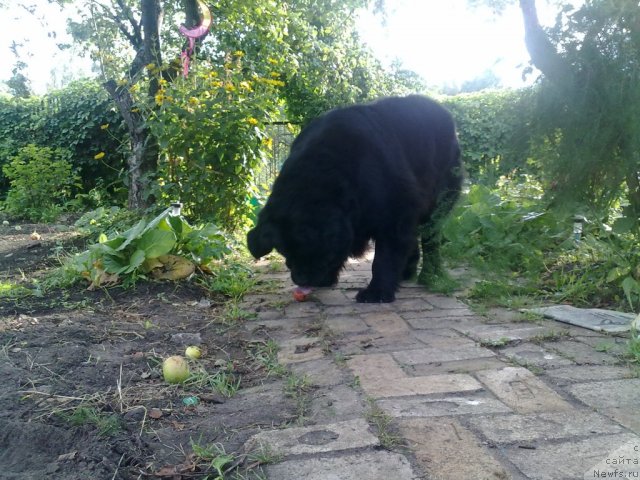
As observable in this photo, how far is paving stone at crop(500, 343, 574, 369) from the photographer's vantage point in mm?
2232

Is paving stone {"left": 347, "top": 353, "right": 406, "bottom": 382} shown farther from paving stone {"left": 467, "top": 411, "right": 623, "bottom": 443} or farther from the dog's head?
the dog's head

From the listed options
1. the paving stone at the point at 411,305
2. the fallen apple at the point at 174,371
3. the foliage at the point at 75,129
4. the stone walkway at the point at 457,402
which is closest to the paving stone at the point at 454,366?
the stone walkway at the point at 457,402

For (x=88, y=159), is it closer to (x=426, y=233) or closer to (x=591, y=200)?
(x=426, y=233)

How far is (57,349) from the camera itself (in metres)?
2.46

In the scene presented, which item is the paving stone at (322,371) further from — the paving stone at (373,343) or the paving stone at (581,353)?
the paving stone at (581,353)

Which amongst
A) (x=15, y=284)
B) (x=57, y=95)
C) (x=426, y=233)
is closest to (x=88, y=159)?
(x=57, y=95)

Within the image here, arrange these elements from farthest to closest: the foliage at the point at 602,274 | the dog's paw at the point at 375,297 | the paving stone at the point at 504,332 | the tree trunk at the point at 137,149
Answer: the tree trunk at the point at 137,149 < the dog's paw at the point at 375,297 < the foliage at the point at 602,274 < the paving stone at the point at 504,332

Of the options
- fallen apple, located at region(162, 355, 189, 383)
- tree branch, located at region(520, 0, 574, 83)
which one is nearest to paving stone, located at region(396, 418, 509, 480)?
fallen apple, located at region(162, 355, 189, 383)

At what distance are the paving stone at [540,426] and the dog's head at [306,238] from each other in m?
1.67

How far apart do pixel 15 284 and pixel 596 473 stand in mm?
3714

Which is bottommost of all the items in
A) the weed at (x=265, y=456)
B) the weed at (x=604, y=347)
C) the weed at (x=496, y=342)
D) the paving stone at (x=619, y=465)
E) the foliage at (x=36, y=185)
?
the foliage at (x=36, y=185)

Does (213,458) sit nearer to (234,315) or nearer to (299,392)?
(299,392)

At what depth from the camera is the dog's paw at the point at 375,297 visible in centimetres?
361

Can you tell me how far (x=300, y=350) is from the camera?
262cm
